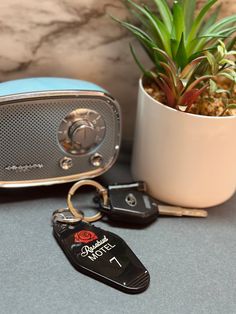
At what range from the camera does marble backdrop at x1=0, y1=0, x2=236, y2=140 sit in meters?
0.59

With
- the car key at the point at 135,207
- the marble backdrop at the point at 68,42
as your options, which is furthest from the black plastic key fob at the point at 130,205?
the marble backdrop at the point at 68,42

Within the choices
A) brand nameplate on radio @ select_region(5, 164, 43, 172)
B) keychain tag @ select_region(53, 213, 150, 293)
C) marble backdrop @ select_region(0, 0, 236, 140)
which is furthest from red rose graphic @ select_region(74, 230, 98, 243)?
marble backdrop @ select_region(0, 0, 236, 140)

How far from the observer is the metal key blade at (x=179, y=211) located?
57 centimetres

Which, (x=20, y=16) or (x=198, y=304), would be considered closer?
(x=198, y=304)

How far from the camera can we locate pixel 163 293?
47 centimetres

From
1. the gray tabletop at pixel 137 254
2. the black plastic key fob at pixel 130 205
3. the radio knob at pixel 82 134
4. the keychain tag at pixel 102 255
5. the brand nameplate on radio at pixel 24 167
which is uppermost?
the radio knob at pixel 82 134

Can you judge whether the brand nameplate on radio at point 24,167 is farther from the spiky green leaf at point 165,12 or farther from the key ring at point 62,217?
the spiky green leaf at point 165,12

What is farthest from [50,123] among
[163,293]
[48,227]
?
[163,293]

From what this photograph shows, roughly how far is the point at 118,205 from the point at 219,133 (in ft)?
0.50

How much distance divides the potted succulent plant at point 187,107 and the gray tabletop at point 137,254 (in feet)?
0.16

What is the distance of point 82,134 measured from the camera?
56 cm

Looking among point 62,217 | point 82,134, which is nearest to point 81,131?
point 82,134

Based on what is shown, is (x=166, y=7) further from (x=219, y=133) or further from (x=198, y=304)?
(x=198, y=304)

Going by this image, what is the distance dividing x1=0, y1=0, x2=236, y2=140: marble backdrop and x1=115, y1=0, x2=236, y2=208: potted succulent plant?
0.06 m
